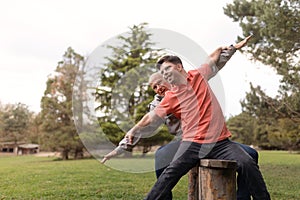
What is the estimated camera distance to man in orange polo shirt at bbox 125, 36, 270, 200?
2703 millimetres

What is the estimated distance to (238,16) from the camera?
12.8 metres

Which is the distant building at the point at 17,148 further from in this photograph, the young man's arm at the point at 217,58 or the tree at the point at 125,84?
the young man's arm at the point at 217,58

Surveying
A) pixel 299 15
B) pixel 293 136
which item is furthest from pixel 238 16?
pixel 293 136

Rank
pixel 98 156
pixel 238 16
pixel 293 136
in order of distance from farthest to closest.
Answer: pixel 293 136 → pixel 238 16 → pixel 98 156

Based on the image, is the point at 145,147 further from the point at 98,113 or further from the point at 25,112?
the point at 25,112

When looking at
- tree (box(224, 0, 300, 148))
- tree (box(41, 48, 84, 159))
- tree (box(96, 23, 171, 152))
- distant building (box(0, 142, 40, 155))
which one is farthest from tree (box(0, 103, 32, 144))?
tree (box(96, 23, 171, 152))

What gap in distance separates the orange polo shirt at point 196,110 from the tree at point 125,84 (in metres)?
0.71

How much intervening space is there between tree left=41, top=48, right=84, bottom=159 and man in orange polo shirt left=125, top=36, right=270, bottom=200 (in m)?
22.2

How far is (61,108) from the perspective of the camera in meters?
24.8

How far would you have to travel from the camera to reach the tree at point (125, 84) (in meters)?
3.63

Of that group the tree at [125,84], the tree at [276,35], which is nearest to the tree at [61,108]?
the tree at [276,35]

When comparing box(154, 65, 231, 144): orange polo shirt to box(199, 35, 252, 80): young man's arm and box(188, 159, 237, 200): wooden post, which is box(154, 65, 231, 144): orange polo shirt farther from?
box(188, 159, 237, 200): wooden post

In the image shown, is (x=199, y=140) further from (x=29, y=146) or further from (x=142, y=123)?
(x=29, y=146)

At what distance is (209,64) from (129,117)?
3.19ft
